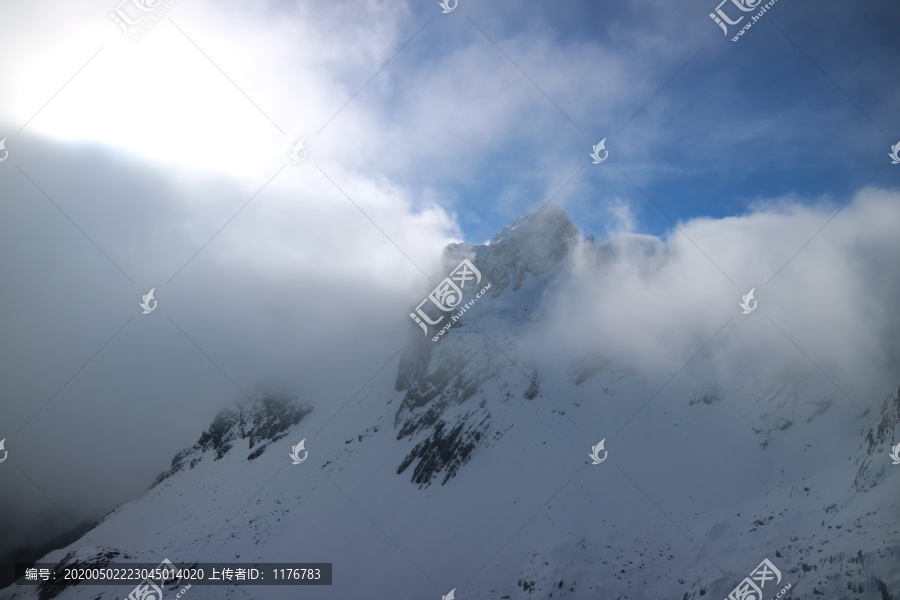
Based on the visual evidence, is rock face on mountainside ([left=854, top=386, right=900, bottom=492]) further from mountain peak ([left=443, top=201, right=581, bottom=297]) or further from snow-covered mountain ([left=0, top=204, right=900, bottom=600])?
mountain peak ([left=443, top=201, right=581, bottom=297])

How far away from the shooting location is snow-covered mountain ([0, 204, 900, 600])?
82.6 feet

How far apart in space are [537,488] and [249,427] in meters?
56.2

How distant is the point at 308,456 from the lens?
187 feet

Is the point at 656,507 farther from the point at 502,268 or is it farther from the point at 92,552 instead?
the point at 92,552

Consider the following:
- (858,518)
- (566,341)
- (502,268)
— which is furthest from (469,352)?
(858,518)

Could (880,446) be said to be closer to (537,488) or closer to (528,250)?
(537,488)

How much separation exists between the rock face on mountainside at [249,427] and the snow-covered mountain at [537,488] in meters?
1.12

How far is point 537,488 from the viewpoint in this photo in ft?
129

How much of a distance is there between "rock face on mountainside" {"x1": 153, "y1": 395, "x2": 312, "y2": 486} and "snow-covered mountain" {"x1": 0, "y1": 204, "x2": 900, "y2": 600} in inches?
44.0

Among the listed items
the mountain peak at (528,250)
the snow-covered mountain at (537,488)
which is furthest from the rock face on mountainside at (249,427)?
the mountain peak at (528,250)

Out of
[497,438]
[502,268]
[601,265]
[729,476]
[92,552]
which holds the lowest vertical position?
[729,476]

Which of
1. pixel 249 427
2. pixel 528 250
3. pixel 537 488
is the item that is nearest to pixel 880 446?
pixel 537 488

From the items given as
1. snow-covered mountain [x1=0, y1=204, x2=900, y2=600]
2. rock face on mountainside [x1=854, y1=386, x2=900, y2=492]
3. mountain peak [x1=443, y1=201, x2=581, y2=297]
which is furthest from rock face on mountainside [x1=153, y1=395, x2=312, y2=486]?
rock face on mountainside [x1=854, y1=386, x2=900, y2=492]

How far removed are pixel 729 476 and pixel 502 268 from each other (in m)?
48.8
